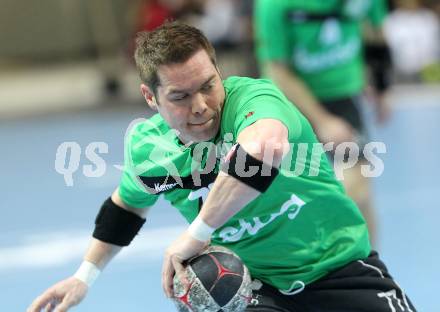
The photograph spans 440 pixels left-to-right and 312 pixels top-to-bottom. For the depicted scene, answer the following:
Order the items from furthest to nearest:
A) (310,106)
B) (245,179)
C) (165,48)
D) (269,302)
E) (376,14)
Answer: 1. (376,14)
2. (310,106)
3. (269,302)
4. (165,48)
5. (245,179)

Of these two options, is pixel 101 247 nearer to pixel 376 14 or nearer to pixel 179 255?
pixel 179 255

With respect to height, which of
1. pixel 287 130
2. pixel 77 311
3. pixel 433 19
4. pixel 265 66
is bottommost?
pixel 77 311

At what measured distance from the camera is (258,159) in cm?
327

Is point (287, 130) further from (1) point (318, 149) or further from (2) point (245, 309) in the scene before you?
(2) point (245, 309)

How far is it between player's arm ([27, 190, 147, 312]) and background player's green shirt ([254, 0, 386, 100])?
230 cm

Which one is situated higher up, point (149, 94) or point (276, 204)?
point (149, 94)

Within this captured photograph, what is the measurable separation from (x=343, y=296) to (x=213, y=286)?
2.06 ft

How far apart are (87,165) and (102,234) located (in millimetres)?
6028

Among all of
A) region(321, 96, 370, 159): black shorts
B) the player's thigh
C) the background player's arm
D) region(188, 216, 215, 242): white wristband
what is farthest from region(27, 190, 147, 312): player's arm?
region(321, 96, 370, 159): black shorts

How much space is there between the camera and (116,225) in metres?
4.09

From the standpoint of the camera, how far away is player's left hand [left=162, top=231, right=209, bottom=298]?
3393mm

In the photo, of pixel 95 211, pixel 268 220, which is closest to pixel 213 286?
pixel 268 220

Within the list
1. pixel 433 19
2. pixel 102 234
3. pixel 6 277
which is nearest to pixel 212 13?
pixel 433 19

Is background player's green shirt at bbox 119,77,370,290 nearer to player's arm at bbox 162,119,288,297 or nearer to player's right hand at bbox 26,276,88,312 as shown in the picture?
player's arm at bbox 162,119,288,297
